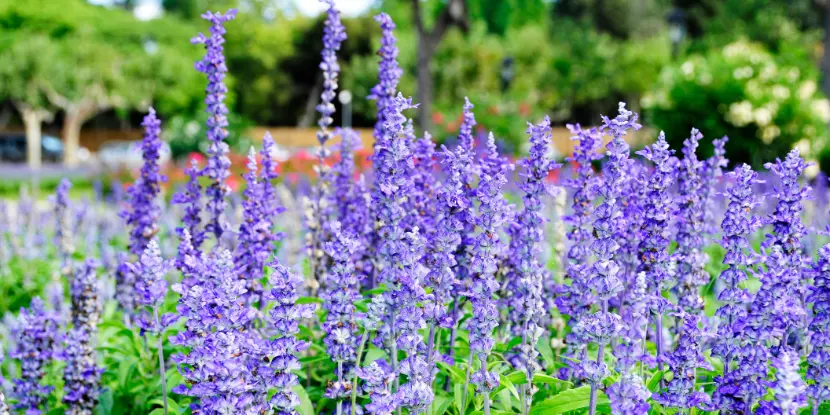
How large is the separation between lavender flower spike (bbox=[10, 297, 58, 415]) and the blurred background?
69.8ft

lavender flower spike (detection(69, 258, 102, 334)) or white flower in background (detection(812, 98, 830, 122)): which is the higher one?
white flower in background (detection(812, 98, 830, 122))

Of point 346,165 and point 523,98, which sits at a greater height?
point 523,98

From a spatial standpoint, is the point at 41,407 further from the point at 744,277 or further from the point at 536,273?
the point at 744,277

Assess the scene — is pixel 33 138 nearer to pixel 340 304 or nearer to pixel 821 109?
pixel 821 109

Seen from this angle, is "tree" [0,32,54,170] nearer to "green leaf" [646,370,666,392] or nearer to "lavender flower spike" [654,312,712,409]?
"green leaf" [646,370,666,392]

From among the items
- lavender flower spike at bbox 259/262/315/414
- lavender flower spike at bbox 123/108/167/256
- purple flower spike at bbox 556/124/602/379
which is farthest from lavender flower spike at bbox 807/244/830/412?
lavender flower spike at bbox 123/108/167/256

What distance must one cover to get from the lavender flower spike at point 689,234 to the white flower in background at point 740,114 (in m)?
18.1

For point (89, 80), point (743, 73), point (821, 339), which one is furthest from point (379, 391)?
point (89, 80)

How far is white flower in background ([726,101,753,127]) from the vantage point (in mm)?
20141

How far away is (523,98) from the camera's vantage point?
31.4m

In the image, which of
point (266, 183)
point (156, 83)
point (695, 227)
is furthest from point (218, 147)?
point (156, 83)

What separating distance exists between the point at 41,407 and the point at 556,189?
295cm

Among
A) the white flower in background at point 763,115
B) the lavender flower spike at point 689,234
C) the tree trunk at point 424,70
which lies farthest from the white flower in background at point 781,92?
the lavender flower spike at point 689,234

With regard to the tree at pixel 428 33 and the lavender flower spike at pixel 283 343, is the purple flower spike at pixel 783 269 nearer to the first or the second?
the lavender flower spike at pixel 283 343
